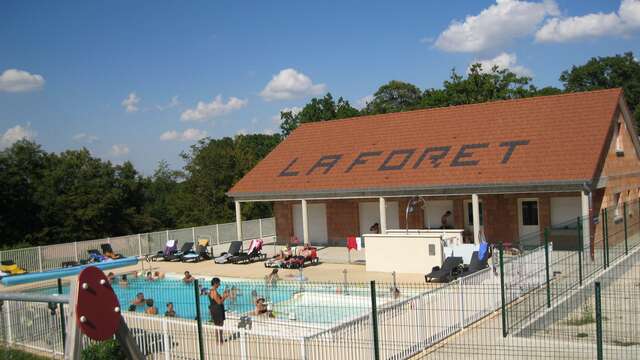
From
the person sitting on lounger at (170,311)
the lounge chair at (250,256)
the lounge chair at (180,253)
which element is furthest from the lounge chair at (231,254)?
the person sitting on lounger at (170,311)

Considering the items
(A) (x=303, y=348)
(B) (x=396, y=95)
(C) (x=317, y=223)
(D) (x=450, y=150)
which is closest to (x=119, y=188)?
(C) (x=317, y=223)

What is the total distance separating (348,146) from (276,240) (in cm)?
638

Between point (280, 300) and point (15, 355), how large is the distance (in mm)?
5564

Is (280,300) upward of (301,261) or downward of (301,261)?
upward

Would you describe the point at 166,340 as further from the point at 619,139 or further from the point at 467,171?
the point at 619,139

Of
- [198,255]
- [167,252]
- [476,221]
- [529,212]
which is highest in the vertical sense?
[529,212]

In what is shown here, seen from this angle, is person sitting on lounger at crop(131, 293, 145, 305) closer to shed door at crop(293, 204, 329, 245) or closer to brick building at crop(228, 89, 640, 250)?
brick building at crop(228, 89, 640, 250)

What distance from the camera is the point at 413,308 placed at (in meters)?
10.6

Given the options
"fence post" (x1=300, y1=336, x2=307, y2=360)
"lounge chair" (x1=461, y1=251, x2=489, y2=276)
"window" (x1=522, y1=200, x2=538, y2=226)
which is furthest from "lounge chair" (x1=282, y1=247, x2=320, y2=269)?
"fence post" (x1=300, y1=336, x2=307, y2=360)

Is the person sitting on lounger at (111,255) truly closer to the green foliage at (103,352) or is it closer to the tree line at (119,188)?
the tree line at (119,188)

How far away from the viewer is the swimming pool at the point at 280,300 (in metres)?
12.5

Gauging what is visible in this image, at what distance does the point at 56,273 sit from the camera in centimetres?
2584

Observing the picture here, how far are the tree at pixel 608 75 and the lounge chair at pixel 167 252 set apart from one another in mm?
64838

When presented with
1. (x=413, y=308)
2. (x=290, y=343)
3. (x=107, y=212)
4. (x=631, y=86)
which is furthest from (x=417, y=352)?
(x=631, y=86)
